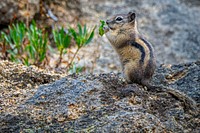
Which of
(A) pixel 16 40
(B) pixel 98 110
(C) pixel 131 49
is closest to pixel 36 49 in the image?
(A) pixel 16 40

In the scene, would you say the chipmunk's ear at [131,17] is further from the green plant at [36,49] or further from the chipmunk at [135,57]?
the green plant at [36,49]

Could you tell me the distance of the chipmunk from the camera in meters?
4.61

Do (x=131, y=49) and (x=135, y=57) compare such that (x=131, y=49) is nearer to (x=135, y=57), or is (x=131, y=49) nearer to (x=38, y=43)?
(x=135, y=57)

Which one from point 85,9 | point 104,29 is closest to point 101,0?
point 85,9

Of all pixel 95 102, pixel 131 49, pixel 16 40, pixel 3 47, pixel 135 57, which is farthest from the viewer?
pixel 3 47

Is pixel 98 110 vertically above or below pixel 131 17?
below

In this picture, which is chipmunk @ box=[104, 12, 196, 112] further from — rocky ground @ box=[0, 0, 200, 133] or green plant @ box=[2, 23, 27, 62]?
green plant @ box=[2, 23, 27, 62]

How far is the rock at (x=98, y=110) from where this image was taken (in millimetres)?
Result: 3834

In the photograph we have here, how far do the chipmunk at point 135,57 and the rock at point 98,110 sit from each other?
0.32ft

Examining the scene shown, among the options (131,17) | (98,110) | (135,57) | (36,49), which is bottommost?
(98,110)

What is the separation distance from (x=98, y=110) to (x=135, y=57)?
1037mm

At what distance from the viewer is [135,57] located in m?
4.92

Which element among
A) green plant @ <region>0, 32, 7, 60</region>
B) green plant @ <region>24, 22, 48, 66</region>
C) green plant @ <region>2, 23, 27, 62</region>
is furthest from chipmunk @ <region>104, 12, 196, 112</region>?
green plant @ <region>0, 32, 7, 60</region>

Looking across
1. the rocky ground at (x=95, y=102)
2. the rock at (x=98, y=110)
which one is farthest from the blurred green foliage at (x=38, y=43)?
the rock at (x=98, y=110)
